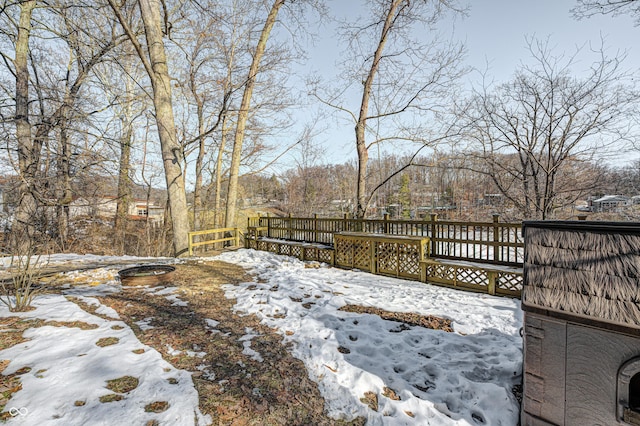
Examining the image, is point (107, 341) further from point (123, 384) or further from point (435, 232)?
point (435, 232)

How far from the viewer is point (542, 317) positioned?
197cm

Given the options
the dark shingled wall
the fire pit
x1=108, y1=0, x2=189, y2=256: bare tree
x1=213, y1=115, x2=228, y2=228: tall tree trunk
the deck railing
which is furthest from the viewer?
x1=213, y1=115, x2=228, y2=228: tall tree trunk

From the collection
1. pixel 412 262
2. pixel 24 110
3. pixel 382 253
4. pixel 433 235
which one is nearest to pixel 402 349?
pixel 412 262

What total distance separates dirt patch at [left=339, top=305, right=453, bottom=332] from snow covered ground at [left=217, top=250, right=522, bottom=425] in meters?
0.14

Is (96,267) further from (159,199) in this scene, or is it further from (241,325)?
(159,199)

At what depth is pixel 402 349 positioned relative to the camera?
3252 mm

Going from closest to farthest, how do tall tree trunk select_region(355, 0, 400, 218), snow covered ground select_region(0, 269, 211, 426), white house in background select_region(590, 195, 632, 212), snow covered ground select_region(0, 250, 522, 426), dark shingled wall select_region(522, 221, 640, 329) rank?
dark shingled wall select_region(522, 221, 640, 329), snow covered ground select_region(0, 269, 211, 426), snow covered ground select_region(0, 250, 522, 426), white house in background select_region(590, 195, 632, 212), tall tree trunk select_region(355, 0, 400, 218)

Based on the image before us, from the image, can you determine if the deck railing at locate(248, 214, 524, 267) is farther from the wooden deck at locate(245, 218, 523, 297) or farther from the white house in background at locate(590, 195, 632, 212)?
the white house in background at locate(590, 195, 632, 212)

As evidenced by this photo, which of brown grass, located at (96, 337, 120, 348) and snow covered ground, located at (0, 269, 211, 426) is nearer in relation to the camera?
snow covered ground, located at (0, 269, 211, 426)

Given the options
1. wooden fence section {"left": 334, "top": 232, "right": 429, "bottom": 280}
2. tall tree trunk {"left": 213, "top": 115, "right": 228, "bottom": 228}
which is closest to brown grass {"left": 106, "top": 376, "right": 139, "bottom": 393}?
wooden fence section {"left": 334, "top": 232, "right": 429, "bottom": 280}

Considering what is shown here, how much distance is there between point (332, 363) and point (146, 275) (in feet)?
14.0

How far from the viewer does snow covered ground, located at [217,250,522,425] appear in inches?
92.3

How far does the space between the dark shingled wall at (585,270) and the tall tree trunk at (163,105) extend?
29.0 ft

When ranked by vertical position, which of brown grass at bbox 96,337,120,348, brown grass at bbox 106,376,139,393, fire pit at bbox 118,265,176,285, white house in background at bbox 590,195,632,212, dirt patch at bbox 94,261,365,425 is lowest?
dirt patch at bbox 94,261,365,425
